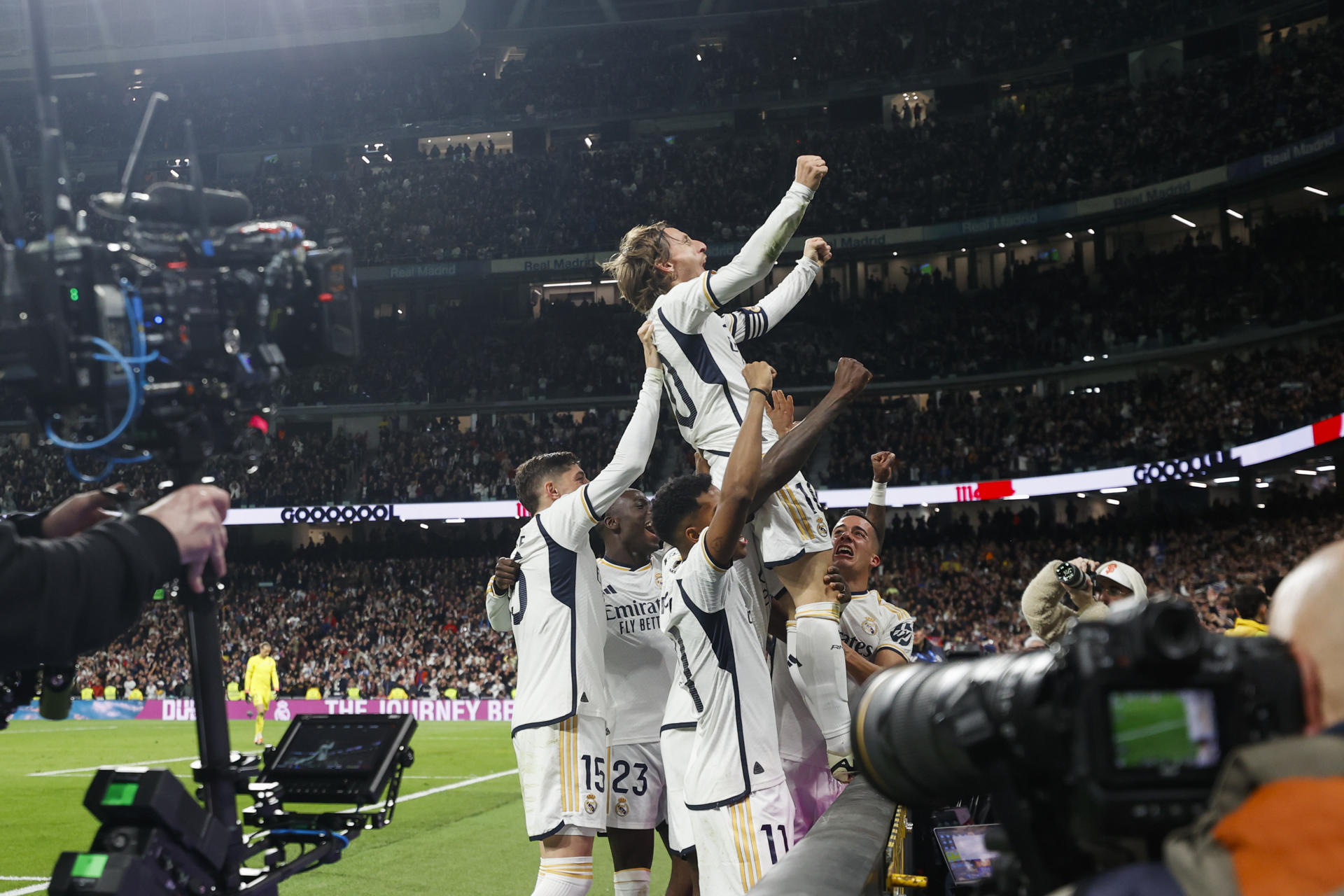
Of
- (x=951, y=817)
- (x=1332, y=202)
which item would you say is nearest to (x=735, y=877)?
(x=951, y=817)

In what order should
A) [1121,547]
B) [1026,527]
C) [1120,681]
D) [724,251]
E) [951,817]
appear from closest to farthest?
[1120,681]
[951,817]
[1121,547]
[1026,527]
[724,251]

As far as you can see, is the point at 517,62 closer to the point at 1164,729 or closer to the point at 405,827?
the point at 405,827

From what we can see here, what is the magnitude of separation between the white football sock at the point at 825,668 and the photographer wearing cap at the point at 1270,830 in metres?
2.96

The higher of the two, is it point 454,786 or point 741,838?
point 741,838

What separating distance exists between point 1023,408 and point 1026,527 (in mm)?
3700

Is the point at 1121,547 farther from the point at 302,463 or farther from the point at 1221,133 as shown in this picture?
the point at 302,463

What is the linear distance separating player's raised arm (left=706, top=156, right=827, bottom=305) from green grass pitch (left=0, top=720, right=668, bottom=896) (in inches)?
182

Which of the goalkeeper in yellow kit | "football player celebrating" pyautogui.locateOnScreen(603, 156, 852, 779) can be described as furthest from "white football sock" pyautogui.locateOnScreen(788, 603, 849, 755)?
the goalkeeper in yellow kit

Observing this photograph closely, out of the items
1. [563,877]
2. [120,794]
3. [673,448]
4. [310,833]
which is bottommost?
[563,877]

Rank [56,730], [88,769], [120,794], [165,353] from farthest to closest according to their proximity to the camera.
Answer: [56,730] → [88,769] → [165,353] → [120,794]

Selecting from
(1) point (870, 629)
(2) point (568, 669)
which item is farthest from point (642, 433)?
(1) point (870, 629)

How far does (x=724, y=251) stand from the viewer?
35.8m

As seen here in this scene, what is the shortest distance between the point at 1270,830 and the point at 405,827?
34.7ft

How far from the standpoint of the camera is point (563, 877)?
468 cm
